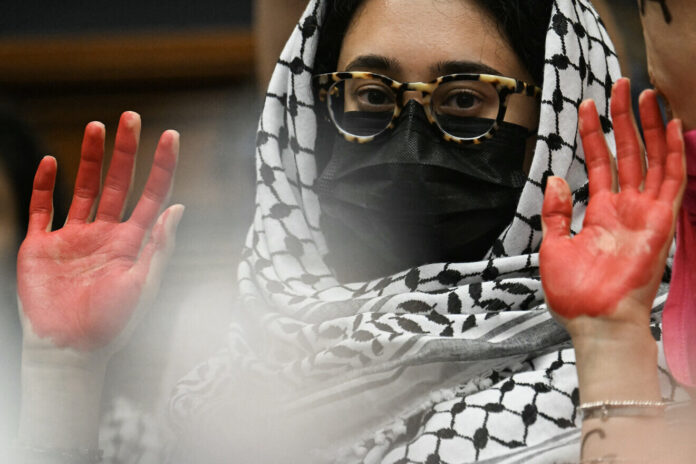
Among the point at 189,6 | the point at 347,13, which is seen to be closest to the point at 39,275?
the point at 347,13

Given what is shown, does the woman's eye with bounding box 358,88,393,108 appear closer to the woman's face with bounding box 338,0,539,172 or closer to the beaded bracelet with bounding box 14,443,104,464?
the woman's face with bounding box 338,0,539,172

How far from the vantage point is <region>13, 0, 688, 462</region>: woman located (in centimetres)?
125

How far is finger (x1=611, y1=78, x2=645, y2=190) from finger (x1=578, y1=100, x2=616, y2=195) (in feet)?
0.06

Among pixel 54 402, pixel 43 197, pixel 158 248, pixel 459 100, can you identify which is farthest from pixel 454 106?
pixel 54 402

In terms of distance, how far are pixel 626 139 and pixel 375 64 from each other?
532mm

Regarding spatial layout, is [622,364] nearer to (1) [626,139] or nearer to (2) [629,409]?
(2) [629,409]

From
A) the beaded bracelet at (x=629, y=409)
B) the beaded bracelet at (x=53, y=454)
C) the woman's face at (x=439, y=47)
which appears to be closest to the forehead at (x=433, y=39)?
the woman's face at (x=439, y=47)

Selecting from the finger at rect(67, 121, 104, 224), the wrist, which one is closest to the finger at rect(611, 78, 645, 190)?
the wrist

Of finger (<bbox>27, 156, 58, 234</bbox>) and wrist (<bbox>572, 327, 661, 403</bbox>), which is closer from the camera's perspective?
wrist (<bbox>572, 327, 661, 403</bbox>)

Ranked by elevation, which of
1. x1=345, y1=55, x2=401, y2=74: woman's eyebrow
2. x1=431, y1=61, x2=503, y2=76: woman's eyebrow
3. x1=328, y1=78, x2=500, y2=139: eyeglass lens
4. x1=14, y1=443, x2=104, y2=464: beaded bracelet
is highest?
x1=345, y1=55, x2=401, y2=74: woman's eyebrow

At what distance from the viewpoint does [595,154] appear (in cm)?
101

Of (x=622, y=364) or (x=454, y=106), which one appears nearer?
(x=622, y=364)

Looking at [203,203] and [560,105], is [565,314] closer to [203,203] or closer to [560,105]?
[560,105]

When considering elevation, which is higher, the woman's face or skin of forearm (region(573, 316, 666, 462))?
the woman's face
